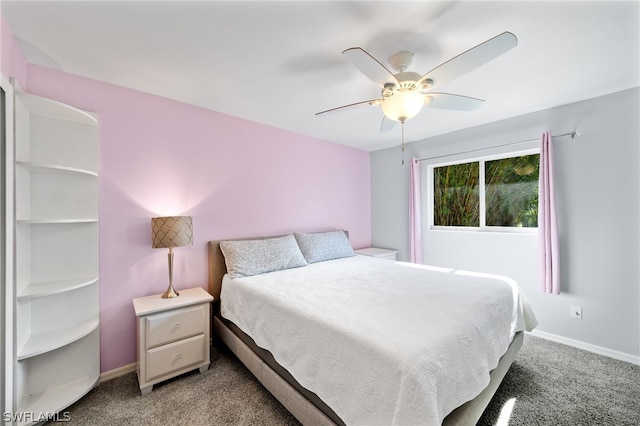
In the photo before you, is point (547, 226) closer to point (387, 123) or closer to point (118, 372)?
point (387, 123)

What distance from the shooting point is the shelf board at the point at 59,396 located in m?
1.60

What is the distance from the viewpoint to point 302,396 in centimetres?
149

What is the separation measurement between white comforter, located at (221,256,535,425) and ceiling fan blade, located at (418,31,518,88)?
1.40 metres

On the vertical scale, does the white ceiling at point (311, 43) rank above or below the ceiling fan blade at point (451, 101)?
above

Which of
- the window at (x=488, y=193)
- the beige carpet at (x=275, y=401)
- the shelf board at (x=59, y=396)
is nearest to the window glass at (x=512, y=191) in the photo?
the window at (x=488, y=193)

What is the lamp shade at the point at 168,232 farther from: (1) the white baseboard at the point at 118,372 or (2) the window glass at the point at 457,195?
(2) the window glass at the point at 457,195

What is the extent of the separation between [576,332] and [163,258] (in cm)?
400

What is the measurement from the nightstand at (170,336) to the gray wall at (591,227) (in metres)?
2.98

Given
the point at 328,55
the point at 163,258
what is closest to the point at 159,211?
the point at 163,258

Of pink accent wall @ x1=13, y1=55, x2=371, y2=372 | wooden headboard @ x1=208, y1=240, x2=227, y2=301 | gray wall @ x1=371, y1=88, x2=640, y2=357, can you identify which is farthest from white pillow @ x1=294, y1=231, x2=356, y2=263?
gray wall @ x1=371, y1=88, x2=640, y2=357

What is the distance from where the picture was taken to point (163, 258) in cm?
235

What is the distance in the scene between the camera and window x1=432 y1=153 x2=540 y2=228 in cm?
292

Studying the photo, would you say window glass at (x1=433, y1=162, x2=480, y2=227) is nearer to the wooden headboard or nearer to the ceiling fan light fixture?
the ceiling fan light fixture

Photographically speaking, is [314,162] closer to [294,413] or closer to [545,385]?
[294,413]
